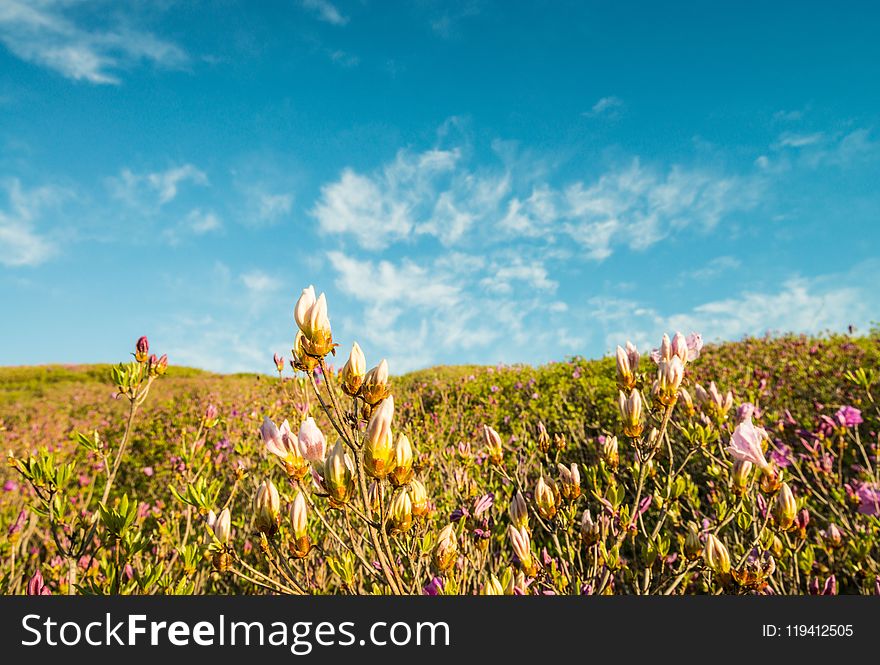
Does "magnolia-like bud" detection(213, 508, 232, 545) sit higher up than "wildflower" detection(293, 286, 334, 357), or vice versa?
"wildflower" detection(293, 286, 334, 357)

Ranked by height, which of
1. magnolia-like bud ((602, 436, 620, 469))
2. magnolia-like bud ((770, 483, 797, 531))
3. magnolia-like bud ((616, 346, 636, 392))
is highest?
magnolia-like bud ((616, 346, 636, 392))

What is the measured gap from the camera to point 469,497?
2.27 meters

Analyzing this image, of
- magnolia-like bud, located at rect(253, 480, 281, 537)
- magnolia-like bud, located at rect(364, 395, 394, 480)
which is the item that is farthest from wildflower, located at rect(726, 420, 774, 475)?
magnolia-like bud, located at rect(253, 480, 281, 537)

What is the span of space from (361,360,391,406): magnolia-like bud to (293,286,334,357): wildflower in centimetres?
13

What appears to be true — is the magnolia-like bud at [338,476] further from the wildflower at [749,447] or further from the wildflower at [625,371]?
the wildflower at [749,447]

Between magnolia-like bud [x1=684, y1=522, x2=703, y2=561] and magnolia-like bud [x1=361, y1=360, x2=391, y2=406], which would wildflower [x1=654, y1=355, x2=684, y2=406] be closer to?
magnolia-like bud [x1=684, y1=522, x2=703, y2=561]


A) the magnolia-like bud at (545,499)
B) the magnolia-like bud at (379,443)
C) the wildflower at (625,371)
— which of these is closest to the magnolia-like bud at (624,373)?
the wildflower at (625,371)

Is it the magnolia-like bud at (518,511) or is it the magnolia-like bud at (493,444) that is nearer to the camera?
the magnolia-like bud at (518,511)

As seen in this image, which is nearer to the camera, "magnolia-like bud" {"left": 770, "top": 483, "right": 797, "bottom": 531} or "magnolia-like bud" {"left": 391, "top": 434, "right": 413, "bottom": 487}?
"magnolia-like bud" {"left": 391, "top": 434, "right": 413, "bottom": 487}

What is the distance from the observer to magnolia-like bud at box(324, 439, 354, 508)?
1.18 m

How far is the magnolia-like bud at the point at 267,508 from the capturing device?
1257 mm

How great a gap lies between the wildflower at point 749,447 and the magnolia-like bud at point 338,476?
1426mm

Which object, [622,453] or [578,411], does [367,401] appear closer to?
[622,453]

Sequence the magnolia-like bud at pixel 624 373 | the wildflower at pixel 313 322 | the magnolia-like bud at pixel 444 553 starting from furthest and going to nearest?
1. the magnolia-like bud at pixel 624 373
2. the magnolia-like bud at pixel 444 553
3. the wildflower at pixel 313 322
